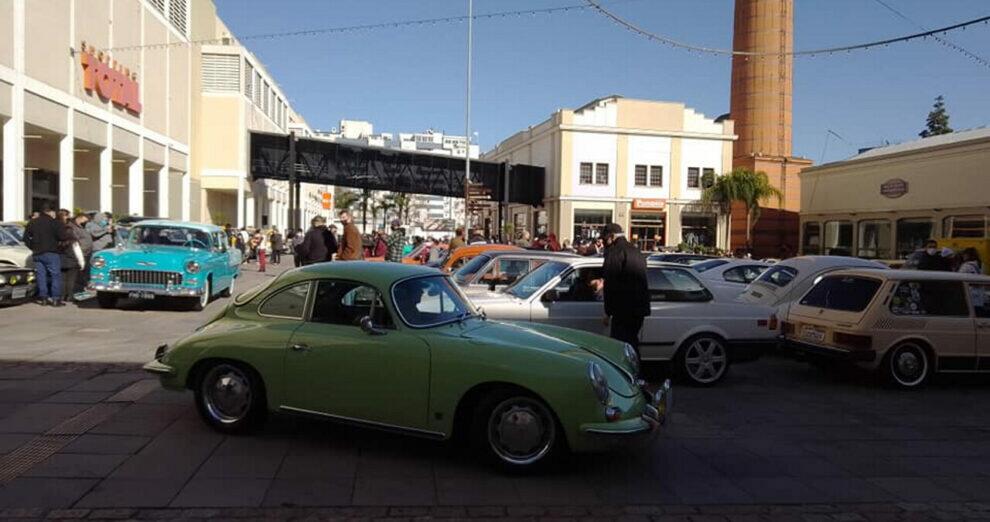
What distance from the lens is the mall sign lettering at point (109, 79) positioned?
25594 millimetres

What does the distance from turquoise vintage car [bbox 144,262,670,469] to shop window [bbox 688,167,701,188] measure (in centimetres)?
4418

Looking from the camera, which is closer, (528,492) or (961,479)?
(528,492)

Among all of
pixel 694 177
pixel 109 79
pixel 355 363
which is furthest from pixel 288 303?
pixel 694 177

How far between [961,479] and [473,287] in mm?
5660

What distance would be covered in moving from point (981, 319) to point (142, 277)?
12678mm

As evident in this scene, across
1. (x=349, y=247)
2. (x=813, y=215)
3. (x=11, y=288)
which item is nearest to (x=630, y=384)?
(x=349, y=247)

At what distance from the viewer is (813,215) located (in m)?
40.7

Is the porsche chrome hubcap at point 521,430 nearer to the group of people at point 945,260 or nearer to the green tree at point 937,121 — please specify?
the group of people at point 945,260

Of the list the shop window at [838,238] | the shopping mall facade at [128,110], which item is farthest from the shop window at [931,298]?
the shop window at [838,238]

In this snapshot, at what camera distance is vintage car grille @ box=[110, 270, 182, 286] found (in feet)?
42.1

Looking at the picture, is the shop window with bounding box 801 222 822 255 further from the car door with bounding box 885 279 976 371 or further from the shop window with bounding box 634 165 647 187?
the car door with bounding box 885 279 976 371

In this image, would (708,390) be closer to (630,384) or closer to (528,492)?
(630,384)

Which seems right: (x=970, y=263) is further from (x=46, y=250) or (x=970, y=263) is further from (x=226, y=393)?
(x=46, y=250)

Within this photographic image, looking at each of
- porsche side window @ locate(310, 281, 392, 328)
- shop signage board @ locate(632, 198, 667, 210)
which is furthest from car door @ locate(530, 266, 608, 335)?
shop signage board @ locate(632, 198, 667, 210)
